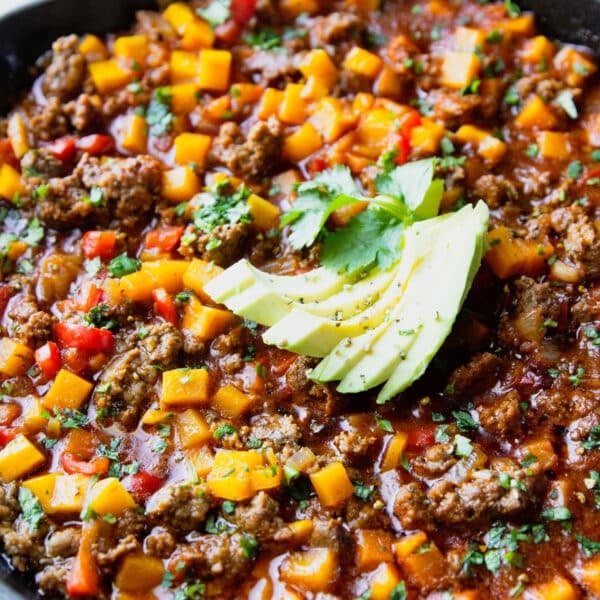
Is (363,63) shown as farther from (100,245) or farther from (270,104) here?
(100,245)

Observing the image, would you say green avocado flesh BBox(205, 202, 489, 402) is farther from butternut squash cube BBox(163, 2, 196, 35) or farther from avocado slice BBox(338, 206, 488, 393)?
butternut squash cube BBox(163, 2, 196, 35)

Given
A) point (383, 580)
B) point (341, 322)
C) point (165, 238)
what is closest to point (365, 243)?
point (341, 322)

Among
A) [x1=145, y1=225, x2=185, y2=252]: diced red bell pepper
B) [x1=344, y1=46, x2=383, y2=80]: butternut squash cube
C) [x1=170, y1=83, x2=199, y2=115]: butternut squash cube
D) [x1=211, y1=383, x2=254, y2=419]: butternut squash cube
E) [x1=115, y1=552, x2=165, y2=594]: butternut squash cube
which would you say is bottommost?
[x1=115, y1=552, x2=165, y2=594]: butternut squash cube

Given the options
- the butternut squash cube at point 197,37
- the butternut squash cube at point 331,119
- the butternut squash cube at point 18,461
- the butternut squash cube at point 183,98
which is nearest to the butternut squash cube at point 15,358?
the butternut squash cube at point 18,461

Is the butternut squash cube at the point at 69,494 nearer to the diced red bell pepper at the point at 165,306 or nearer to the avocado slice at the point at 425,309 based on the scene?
the diced red bell pepper at the point at 165,306

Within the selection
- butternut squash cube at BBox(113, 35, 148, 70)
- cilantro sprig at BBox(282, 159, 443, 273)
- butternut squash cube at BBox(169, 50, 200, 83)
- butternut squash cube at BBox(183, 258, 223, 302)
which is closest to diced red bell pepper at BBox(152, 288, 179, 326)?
butternut squash cube at BBox(183, 258, 223, 302)

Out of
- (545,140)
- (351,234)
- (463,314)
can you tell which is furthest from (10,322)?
(545,140)

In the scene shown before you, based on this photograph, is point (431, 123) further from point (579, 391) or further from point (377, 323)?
point (579, 391)
